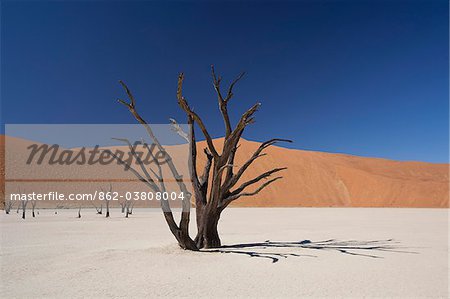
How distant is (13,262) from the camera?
7613mm

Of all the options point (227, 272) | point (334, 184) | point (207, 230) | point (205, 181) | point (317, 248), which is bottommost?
point (334, 184)

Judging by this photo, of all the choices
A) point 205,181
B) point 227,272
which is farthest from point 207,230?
point 227,272

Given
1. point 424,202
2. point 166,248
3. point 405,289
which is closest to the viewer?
point 405,289

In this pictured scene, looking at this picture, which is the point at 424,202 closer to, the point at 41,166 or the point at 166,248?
the point at 166,248

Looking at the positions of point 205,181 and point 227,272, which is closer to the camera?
point 227,272

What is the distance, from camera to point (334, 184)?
5797 centimetres

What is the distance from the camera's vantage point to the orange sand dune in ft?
166

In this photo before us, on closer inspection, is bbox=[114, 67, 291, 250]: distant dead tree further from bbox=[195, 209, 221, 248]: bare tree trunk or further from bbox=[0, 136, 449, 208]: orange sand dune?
bbox=[0, 136, 449, 208]: orange sand dune

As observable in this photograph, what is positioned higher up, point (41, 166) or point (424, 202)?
point (41, 166)

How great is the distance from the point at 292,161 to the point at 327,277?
2433 inches

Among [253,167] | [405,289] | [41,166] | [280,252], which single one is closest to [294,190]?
[253,167]

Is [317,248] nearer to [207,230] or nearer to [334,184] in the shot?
[207,230]

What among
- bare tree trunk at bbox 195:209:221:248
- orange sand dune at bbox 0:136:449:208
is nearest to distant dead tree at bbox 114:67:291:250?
bare tree trunk at bbox 195:209:221:248

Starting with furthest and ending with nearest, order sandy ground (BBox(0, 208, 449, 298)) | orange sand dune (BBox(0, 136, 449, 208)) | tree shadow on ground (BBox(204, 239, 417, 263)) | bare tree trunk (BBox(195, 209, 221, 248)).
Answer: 1. orange sand dune (BBox(0, 136, 449, 208))
2. bare tree trunk (BBox(195, 209, 221, 248))
3. tree shadow on ground (BBox(204, 239, 417, 263))
4. sandy ground (BBox(0, 208, 449, 298))
